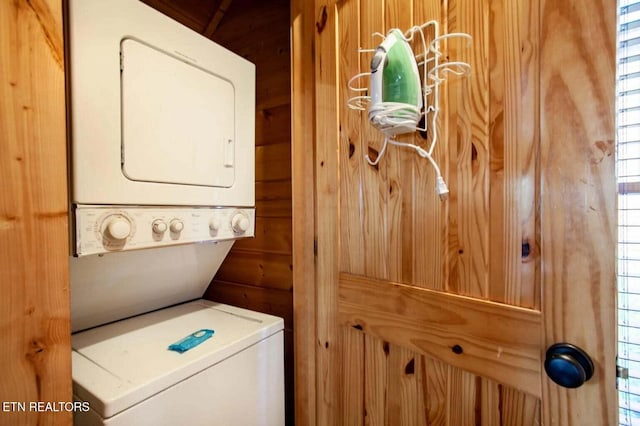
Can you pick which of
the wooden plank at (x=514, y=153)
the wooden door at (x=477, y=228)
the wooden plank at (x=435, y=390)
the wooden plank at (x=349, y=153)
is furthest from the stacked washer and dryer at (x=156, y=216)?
the wooden plank at (x=514, y=153)

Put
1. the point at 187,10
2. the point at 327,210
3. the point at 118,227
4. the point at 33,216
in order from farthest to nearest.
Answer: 1. the point at 187,10
2. the point at 327,210
3. the point at 118,227
4. the point at 33,216

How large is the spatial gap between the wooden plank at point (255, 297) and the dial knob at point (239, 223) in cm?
52

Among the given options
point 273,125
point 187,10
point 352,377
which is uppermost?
point 187,10

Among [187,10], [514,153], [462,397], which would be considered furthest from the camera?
[187,10]

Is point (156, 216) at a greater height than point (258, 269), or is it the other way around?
point (156, 216)

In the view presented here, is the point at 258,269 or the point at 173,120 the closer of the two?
the point at 173,120

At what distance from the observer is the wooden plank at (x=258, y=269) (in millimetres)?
1727

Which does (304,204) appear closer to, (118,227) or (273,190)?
(273,190)

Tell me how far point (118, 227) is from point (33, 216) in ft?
1.04

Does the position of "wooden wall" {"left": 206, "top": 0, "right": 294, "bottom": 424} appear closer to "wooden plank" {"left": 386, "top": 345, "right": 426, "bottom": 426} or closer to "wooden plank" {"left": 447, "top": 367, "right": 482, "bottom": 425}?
"wooden plank" {"left": 386, "top": 345, "right": 426, "bottom": 426}

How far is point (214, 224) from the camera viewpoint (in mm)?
1293

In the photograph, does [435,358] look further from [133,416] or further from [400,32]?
[400,32]

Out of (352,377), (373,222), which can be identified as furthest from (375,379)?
(373,222)

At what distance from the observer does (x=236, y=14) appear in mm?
1894
